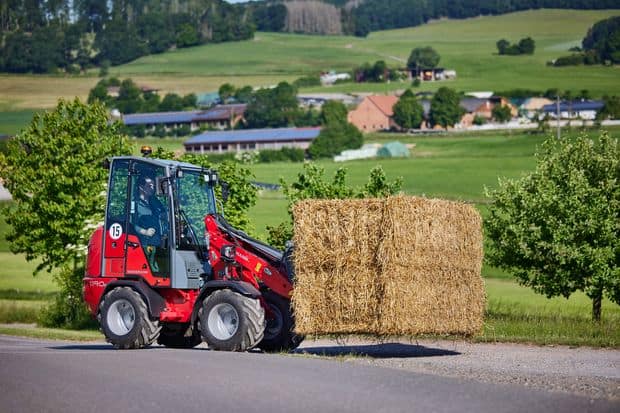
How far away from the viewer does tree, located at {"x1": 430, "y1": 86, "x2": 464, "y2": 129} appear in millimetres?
138250

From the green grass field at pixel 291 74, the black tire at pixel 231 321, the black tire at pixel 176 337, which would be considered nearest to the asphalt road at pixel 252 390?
the black tire at pixel 231 321

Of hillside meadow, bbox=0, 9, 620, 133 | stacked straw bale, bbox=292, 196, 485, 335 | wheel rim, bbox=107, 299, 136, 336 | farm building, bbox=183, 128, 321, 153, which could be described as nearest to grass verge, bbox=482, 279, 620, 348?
stacked straw bale, bbox=292, 196, 485, 335

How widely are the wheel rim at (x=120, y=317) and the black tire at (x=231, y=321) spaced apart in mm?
1728

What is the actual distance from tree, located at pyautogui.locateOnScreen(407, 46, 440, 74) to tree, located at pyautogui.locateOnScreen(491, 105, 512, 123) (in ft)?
132

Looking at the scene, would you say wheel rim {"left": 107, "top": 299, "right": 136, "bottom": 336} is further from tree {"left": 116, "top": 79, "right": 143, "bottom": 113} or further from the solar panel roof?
tree {"left": 116, "top": 79, "right": 143, "bottom": 113}

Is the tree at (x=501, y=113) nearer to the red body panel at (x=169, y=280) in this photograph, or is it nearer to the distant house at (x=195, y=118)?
the distant house at (x=195, y=118)

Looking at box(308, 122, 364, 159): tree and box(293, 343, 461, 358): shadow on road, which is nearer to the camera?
box(293, 343, 461, 358): shadow on road

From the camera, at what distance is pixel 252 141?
432 ft

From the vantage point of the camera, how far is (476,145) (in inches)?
4382

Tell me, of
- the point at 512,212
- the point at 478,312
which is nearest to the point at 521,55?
the point at 512,212

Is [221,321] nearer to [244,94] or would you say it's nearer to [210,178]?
[210,178]

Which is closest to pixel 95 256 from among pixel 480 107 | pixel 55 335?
pixel 55 335

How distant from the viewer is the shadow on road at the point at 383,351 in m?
21.6

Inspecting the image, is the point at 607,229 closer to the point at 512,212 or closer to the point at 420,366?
the point at 512,212
